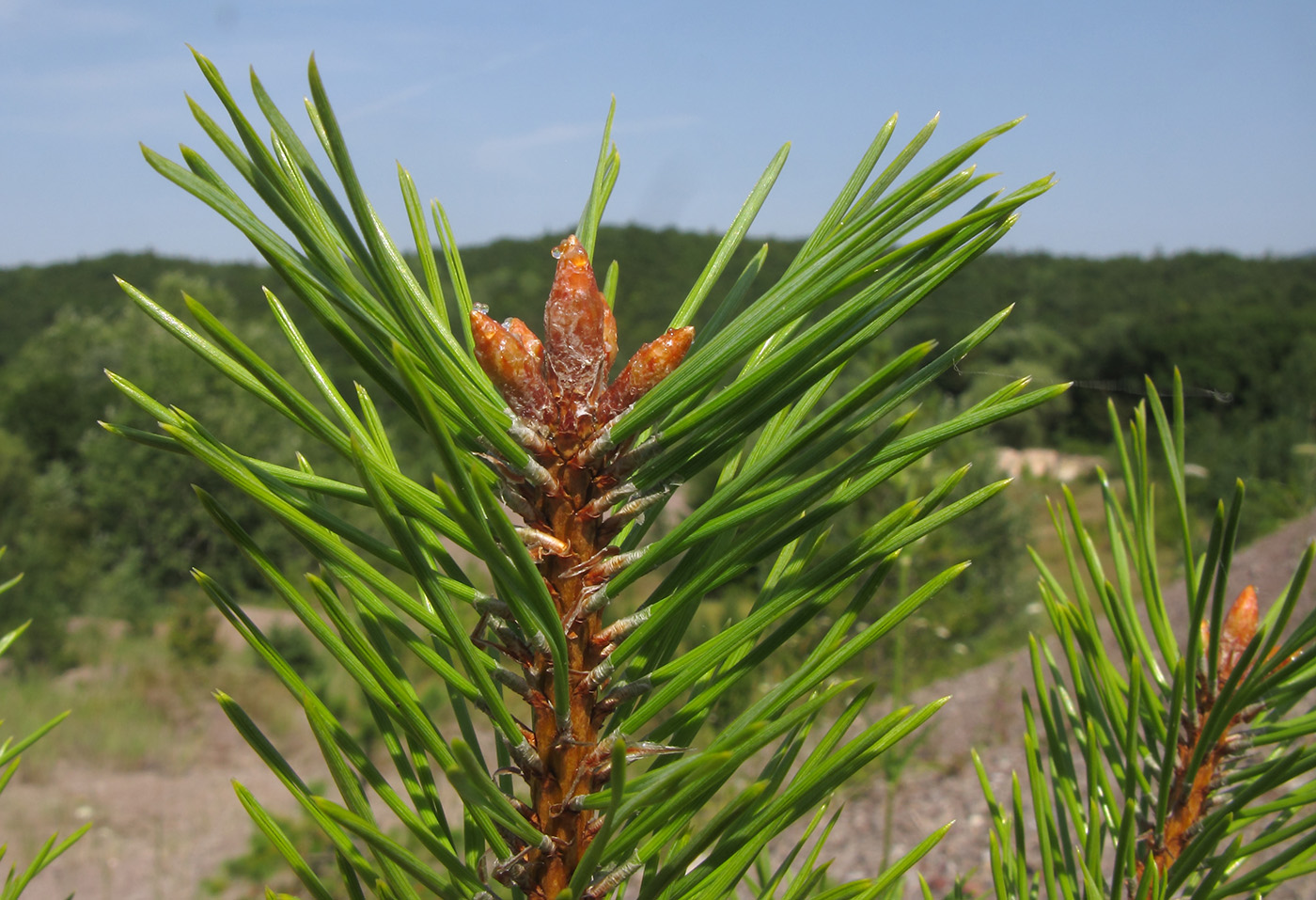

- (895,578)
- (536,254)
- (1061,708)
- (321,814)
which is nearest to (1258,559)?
(895,578)

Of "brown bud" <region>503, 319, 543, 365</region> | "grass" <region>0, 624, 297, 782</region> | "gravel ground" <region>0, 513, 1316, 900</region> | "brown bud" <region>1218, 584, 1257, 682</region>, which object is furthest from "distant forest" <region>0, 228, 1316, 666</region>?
"brown bud" <region>503, 319, 543, 365</region>

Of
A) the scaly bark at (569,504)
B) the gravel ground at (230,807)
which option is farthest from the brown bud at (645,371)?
the gravel ground at (230,807)

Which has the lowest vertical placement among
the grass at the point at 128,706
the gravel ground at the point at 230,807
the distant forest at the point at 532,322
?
the gravel ground at the point at 230,807

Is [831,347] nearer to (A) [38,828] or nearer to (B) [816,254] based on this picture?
(B) [816,254]

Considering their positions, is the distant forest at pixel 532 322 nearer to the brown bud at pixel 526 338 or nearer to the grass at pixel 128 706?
the grass at pixel 128 706

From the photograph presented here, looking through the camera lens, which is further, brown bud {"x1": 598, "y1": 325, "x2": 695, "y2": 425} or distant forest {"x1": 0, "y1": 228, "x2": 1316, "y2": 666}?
distant forest {"x1": 0, "y1": 228, "x2": 1316, "y2": 666}

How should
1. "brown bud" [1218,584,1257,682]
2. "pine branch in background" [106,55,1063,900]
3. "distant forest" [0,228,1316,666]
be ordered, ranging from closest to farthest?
"pine branch in background" [106,55,1063,900] < "brown bud" [1218,584,1257,682] < "distant forest" [0,228,1316,666]

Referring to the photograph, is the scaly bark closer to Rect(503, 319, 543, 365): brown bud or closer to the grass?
Rect(503, 319, 543, 365): brown bud
